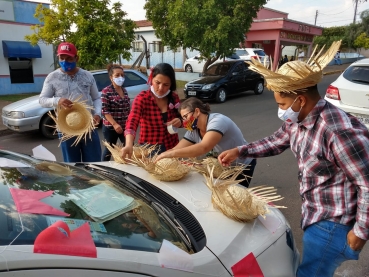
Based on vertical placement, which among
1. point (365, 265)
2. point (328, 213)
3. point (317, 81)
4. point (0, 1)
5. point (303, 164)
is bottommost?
point (365, 265)

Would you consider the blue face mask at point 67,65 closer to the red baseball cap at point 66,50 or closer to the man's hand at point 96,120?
the red baseball cap at point 66,50

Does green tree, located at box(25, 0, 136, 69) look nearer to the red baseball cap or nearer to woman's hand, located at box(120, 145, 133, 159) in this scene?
the red baseball cap

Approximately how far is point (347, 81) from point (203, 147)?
470cm

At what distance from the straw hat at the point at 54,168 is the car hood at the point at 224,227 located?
21.8 inches

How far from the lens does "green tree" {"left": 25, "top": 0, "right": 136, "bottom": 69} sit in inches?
341

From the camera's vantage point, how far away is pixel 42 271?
1025 mm

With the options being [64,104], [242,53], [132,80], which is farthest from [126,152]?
[242,53]

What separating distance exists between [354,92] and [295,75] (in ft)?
15.6

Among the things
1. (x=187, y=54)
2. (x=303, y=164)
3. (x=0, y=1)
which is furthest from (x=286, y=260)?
(x=187, y=54)

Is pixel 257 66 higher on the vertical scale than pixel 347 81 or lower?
higher

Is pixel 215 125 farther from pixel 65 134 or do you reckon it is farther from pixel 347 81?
pixel 347 81

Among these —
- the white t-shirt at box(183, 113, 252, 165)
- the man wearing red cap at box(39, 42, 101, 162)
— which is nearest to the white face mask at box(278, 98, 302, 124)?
the white t-shirt at box(183, 113, 252, 165)

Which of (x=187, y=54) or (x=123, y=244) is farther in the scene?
(x=187, y=54)

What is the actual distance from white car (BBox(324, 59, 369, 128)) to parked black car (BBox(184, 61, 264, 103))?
5.53 metres
